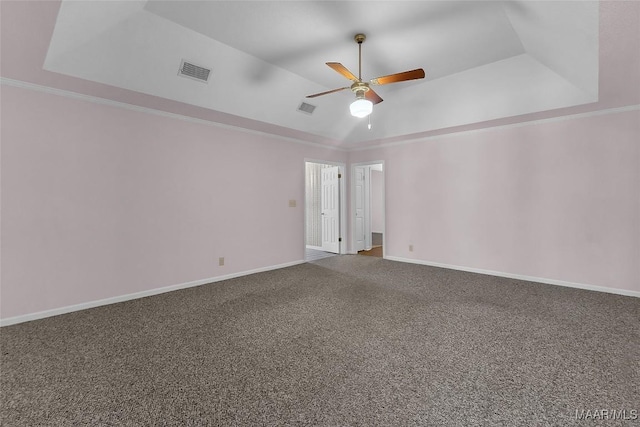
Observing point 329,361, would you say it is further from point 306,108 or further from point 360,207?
point 360,207

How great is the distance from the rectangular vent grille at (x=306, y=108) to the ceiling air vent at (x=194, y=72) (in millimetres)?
1622

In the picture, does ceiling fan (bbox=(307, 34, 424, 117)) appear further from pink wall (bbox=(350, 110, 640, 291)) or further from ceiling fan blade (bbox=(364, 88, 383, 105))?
pink wall (bbox=(350, 110, 640, 291))

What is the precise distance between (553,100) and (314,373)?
4778 mm

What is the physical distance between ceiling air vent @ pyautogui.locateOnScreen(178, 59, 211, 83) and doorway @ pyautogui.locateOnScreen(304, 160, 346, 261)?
3.24 metres

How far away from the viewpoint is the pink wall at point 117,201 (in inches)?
129

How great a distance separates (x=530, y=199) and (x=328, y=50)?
159 inches

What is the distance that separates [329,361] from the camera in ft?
7.77

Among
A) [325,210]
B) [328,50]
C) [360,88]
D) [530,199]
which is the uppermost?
[328,50]

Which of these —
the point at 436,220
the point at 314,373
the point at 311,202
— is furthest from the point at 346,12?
the point at 311,202

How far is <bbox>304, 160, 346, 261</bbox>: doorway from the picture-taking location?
7.30m

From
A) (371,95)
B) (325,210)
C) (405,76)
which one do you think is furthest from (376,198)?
(405,76)

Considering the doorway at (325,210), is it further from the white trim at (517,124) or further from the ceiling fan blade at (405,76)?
the ceiling fan blade at (405,76)

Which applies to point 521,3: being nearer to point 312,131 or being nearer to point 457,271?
point 312,131

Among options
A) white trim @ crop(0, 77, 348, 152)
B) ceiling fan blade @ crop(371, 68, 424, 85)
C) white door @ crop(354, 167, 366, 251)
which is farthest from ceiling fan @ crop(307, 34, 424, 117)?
white door @ crop(354, 167, 366, 251)
